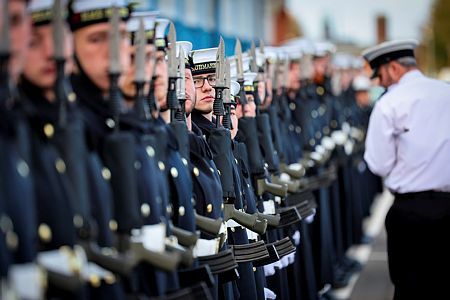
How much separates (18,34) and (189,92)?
8.59 ft

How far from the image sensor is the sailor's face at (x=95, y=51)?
16.4 feet

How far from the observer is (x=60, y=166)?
4.49m

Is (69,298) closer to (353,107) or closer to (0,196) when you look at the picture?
(0,196)

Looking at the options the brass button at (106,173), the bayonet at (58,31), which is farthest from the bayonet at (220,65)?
the bayonet at (58,31)

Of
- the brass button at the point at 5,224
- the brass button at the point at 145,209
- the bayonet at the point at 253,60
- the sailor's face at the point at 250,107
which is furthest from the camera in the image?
the bayonet at the point at 253,60

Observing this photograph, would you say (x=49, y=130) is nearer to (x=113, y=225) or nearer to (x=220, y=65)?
(x=113, y=225)

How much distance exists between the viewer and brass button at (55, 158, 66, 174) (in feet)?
14.7

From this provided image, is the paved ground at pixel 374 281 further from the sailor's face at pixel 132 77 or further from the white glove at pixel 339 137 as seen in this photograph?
the sailor's face at pixel 132 77

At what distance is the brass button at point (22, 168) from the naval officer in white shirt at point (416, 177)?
4.59 m

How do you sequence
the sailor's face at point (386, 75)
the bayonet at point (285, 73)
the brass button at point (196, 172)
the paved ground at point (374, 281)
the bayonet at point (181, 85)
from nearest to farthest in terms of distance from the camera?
the brass button at point (196, 172), the bayonet at point (181, 85), the sailor's face at point (386, 75), the bayonet at point (285, 73), the paved ground at point (374, 281)

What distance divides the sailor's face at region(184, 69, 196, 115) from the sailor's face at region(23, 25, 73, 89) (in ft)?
7.13

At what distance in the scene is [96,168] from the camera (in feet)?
15.6

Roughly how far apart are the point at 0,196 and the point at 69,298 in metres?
0.49

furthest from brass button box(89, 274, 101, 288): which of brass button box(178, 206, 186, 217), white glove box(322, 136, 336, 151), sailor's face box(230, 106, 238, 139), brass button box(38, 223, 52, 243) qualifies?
white glove box(322, 136, 336, 151)
